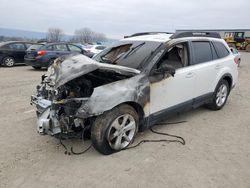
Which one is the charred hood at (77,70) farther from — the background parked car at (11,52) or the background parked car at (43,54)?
the background parked car at (11,52)

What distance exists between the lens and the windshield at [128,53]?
423 cm

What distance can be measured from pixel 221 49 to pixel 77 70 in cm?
361

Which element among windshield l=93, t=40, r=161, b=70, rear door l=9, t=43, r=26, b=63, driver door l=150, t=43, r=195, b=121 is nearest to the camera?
driver door l=150, t=43, r=195, b=121

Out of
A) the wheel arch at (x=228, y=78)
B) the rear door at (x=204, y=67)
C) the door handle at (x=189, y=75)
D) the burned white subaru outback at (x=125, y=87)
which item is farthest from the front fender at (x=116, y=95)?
the wheel arch at (x=228, y=78)

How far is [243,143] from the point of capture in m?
4.16

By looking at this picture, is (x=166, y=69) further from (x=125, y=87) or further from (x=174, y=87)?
(x=125, y=87)

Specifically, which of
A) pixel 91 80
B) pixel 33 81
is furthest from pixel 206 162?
pixel 33 81

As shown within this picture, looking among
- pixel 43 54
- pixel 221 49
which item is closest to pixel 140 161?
pixel 221 49

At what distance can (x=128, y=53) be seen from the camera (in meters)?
4.54

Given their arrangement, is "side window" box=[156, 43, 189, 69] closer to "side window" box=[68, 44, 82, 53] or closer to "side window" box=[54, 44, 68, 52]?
"side window" box=[54, 44, 68, 52]

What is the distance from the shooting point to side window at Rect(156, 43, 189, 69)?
438 centimetres

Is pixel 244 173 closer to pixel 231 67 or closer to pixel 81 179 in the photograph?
pixel 81 179

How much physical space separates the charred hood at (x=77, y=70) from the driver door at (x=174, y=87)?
→ 539 mm

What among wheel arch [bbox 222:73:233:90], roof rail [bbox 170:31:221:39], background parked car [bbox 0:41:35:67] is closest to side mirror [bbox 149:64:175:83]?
roof rail [bbox 170:31:221:39]
